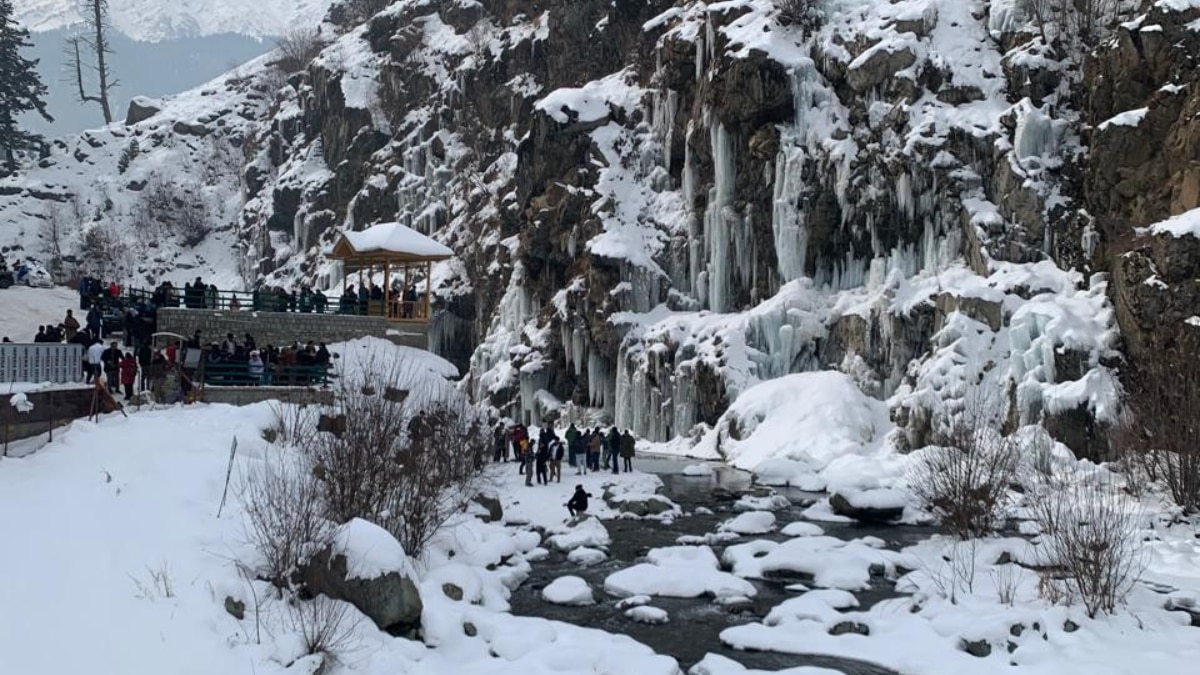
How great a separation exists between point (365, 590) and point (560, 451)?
16.0m

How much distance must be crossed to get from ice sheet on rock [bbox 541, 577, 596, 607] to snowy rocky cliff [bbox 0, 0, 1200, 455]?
15219mm

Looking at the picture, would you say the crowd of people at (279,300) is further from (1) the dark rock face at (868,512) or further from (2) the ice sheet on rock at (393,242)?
(1) the dark rock face at (868,512)

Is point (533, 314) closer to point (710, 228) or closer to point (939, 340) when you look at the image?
point (710, 228)

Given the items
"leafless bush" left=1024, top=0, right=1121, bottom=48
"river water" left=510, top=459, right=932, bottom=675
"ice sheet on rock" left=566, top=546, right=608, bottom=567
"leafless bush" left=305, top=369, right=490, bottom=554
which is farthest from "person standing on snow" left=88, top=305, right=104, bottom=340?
"leafless bush" left=1024, top=0, right=1121, bottom=48

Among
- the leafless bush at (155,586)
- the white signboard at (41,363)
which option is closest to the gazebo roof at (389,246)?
the white signboard at (41,363)

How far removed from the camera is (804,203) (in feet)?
120

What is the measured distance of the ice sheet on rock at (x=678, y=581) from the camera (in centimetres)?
1627

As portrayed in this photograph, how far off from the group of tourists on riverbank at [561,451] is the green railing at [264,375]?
593 cm

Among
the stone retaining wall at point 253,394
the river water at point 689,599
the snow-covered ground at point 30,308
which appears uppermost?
the snow-covered ground at point 30,308

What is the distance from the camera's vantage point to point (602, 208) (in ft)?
143

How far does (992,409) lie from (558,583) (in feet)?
52.3

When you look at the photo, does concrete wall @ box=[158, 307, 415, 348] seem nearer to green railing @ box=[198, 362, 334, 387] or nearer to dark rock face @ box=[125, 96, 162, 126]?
green railing @ box=[198, 362, 334, 387]

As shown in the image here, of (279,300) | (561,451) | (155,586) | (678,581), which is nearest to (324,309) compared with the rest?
(279,300)

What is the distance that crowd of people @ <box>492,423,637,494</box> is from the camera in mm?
27703
